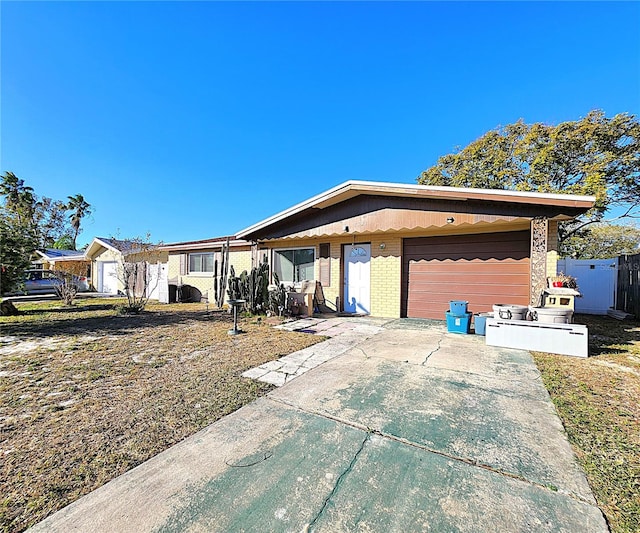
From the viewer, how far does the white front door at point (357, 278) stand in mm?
9594

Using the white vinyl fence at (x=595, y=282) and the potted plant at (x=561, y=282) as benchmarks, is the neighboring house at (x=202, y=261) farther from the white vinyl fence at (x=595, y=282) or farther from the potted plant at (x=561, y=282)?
the white vinyl fence at (x=595, y=282)

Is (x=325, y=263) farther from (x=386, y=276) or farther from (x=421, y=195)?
(x=421, y=195)

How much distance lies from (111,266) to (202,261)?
31.0ft

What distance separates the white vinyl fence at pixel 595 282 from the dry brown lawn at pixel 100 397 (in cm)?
1058

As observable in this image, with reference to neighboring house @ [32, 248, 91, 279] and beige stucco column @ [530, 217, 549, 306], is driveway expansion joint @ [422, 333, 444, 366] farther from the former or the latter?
neighboring house @ [32, 248, 91, 279]

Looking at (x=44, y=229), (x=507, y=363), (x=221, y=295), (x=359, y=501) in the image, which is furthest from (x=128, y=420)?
Result: (x=44, y=229)

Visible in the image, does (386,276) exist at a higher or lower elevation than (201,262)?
lower

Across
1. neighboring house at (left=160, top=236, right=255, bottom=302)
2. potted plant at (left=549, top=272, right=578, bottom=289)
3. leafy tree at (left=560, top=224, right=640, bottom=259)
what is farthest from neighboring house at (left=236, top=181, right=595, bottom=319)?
leafy tree at (left=560, top=224, right=640, bottom=259)

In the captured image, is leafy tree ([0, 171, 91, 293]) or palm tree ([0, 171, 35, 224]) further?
palm tree ([0, 171, 35, 224])

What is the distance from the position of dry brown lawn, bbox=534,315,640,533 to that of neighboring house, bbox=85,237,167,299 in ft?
50.1

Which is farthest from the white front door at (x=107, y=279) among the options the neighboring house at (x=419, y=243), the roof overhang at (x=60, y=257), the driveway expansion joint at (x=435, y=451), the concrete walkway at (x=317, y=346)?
the driveway expansion joint at (x=435, y=451)

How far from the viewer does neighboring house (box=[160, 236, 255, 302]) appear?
1274 centimetres

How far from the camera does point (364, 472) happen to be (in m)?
2.10

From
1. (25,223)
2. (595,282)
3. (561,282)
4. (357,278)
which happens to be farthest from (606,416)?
(25,223)
